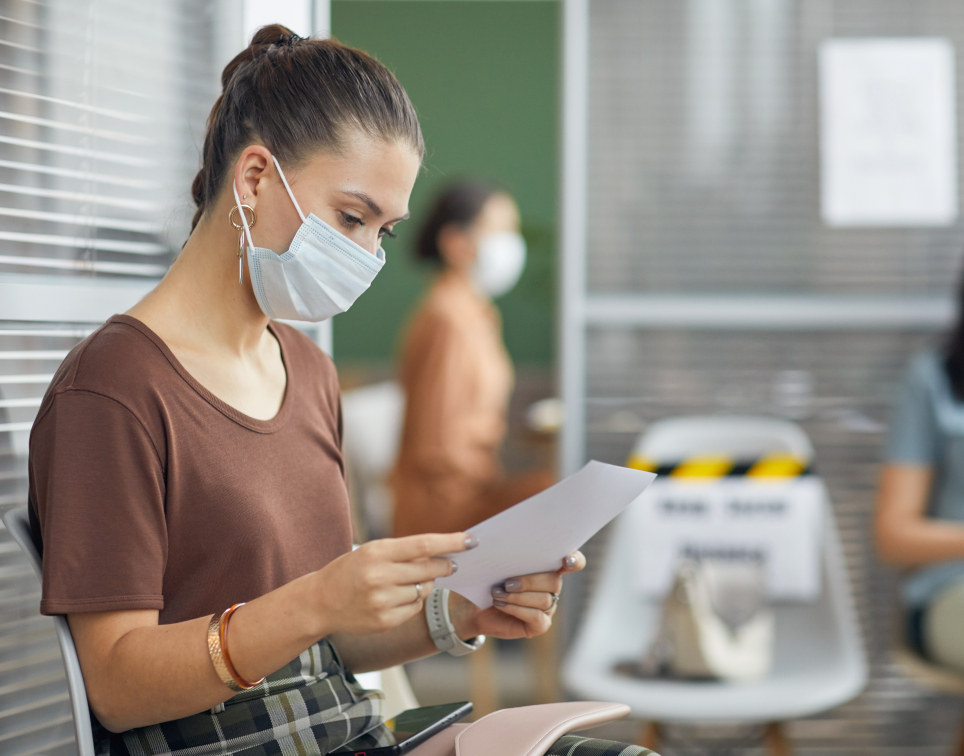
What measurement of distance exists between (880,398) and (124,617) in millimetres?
1851

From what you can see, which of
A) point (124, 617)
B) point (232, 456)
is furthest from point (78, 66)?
point (124, 617)

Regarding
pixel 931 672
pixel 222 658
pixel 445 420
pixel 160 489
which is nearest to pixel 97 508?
pixel 160 489

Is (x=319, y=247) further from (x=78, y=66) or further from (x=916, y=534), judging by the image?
(x=916, y=534)

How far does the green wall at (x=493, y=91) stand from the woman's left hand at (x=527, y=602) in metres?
3.97

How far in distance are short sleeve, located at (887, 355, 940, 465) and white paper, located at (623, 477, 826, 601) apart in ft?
0.62

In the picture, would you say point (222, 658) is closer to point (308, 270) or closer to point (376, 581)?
point (376, 581)

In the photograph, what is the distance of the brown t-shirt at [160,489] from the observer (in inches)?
29.8

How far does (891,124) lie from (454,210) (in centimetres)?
154

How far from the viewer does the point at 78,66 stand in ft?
3.81

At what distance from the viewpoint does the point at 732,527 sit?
6.55ft

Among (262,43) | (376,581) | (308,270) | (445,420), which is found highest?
(262,43)

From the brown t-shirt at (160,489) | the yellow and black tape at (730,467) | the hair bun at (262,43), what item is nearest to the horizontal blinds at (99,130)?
the hair bun at (262,43)

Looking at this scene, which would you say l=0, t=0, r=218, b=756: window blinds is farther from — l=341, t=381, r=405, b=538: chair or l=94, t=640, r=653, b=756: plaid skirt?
l=341, t=381, r=405, b=538: chair

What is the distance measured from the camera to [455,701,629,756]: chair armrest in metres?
0.84
